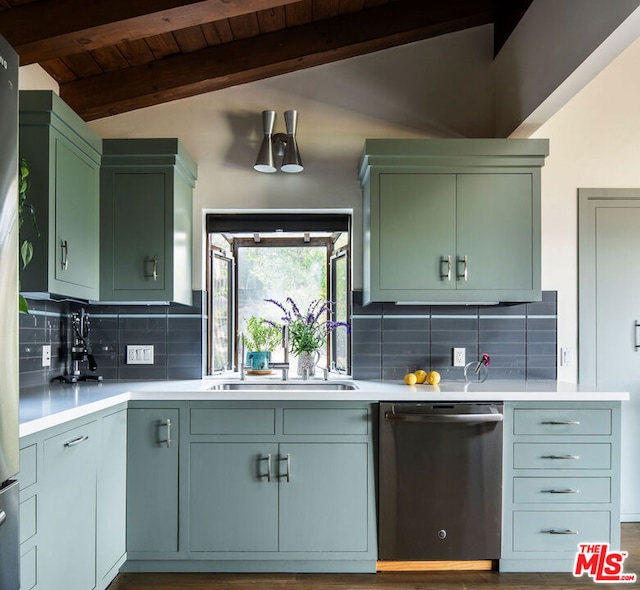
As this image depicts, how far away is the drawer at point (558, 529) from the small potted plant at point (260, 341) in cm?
165

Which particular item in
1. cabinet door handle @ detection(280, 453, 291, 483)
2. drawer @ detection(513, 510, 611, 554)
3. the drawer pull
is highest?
the drawer pull

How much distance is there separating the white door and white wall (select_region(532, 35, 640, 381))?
0.06 metres

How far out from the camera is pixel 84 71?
9.87 feet

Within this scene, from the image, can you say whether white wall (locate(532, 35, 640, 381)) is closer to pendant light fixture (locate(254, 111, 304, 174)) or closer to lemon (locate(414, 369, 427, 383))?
lemon (locate(414, 369, 427, 383))

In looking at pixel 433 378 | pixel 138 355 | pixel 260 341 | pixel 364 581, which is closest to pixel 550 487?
pixel 433 378

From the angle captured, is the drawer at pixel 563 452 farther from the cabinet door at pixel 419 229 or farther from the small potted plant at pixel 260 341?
the small potted plant at pixel 260 341

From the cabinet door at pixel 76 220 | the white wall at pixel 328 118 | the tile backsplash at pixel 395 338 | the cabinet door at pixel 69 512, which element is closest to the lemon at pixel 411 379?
the tile backsplash at pixel 395 338

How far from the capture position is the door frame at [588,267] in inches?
127

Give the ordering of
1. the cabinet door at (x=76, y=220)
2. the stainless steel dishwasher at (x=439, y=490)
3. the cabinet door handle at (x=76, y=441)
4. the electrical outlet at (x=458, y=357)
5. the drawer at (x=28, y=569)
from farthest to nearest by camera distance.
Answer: the electrical outlet at (x=458, y=357), the stainless steel dishwasher at (x=439, y=490), the cabinet door at (x=76, y=220), the cabinet door handle at (x=76, y=441), the drawer at (x=28, y=569)

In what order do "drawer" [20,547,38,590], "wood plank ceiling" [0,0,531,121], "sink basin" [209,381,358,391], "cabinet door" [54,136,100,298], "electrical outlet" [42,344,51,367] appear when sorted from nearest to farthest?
"drawer" [20,547,38,590]
"cabinet door" [54,136,100,298]
"electrical outlet" [42,344,51,367]
"wood plank ceiling" [0,0,531,121]
"sink basin" [209,381,358,391]

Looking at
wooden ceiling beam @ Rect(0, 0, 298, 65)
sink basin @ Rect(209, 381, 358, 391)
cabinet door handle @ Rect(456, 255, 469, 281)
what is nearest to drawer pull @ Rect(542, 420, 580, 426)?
cabinet door handle @ Rect(456, 255, 469, 281)

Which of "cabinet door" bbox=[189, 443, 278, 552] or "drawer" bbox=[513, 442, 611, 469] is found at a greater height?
"drawer" bbox=[513, 442, 611, 469]

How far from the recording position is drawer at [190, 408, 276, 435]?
2584mm

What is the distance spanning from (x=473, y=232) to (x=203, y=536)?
6.62 ft
